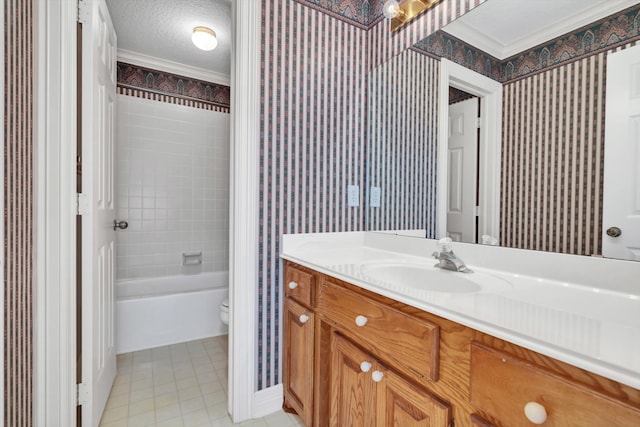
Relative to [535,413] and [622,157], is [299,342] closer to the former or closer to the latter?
[535,413]

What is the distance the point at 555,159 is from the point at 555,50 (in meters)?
0.35

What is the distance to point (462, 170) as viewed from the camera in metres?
1.30

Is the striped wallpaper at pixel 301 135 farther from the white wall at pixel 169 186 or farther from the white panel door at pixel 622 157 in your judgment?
the white wall at pixel 169 186

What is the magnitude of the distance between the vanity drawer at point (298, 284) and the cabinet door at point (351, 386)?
23cm

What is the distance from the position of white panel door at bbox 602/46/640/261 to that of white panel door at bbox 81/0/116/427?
1873 millimetres

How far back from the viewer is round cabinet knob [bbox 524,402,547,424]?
0.53m

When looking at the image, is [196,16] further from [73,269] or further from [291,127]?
[73,269]

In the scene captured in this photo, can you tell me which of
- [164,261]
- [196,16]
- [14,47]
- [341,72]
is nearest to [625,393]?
[341,72]

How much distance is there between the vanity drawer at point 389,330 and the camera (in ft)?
2.46

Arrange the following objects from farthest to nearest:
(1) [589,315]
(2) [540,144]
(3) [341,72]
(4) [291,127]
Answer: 1. (3) [341,72]
2. (4) [291,127]
3. (2) [540,144]
4. (1) [589,315]

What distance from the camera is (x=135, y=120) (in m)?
2.66

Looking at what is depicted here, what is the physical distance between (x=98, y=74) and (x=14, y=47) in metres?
0.36

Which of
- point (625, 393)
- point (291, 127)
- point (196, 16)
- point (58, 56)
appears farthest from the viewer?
point (196, 16)

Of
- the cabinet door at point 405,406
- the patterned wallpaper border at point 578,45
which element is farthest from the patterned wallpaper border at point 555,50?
the cabinet door at point 405,406
